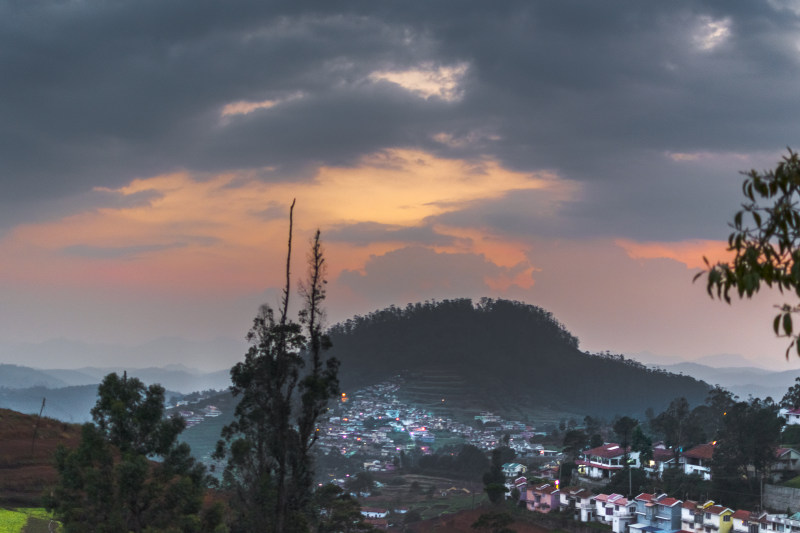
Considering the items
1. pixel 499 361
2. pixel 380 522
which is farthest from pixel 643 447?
pixel 499 361

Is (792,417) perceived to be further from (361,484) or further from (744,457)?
(361,484)

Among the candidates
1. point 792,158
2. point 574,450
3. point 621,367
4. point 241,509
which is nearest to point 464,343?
point 621,367

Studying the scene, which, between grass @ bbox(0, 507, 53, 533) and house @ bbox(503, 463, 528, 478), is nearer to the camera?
grass @ bbox(0, 507, 53, 533)

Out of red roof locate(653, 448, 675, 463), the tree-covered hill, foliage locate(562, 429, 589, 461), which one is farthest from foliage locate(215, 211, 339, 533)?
the tree-covered hill

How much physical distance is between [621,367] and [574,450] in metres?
98.4

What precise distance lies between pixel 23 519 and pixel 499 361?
5311 inches

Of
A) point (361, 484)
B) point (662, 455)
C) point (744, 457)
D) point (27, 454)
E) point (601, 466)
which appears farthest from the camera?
point (361, 484)

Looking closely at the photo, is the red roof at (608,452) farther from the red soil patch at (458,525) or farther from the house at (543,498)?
the red soil patch at (458,525)

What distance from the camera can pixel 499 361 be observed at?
151 meters

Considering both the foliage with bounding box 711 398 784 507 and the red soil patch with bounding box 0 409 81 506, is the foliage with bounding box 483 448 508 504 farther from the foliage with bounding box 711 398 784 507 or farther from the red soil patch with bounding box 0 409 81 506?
the red soil patch with bounding box 0 409 81 506

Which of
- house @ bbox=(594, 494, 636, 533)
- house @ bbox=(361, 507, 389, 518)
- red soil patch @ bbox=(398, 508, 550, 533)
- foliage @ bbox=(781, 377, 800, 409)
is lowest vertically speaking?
house @ bbox=(361, 507, 389, 518)

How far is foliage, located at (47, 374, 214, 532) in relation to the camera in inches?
504

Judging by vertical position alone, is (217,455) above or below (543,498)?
above

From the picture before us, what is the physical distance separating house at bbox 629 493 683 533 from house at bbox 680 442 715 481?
225 inches
